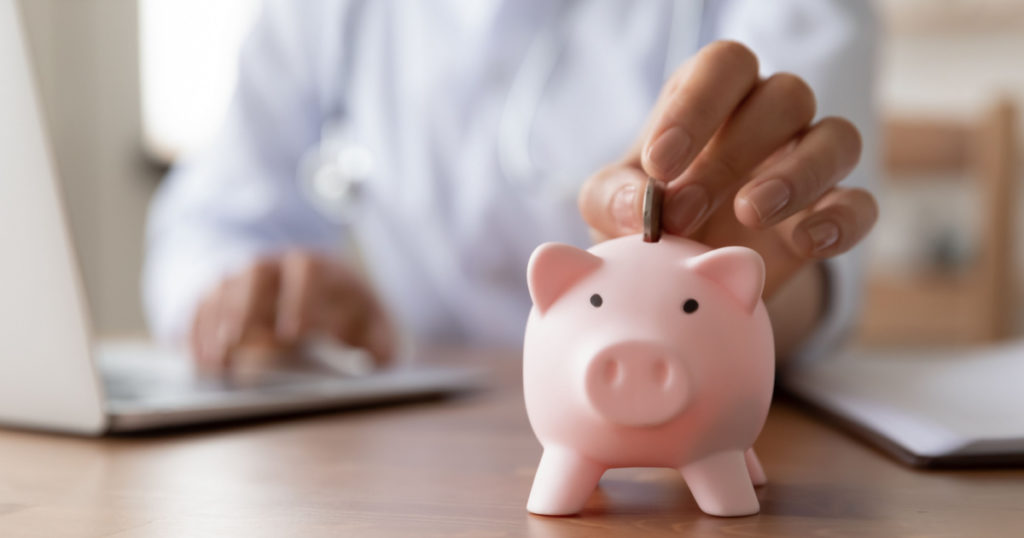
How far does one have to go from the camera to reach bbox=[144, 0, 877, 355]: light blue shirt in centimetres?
81

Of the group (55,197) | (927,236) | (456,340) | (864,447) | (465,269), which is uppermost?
(55,197)

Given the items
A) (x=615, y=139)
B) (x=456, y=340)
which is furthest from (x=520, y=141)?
(x=456, y=340)

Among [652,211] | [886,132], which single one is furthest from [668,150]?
[886,132]

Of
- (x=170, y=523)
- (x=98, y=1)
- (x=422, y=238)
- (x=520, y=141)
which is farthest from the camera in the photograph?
(x=98, y=1)

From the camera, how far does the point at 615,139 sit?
2.64 ft

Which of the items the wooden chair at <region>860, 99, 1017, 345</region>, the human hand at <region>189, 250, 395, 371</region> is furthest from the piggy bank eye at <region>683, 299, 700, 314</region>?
the wooden chair at <region>860, 99, 1017, 345</region>

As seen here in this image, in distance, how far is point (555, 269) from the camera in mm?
285

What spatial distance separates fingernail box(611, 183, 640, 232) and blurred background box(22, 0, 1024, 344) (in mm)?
1227

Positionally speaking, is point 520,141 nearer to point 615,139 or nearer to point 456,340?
point 615,139

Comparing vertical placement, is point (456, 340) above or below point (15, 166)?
below

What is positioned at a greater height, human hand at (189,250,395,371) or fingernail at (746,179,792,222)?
fingernail at (746,179,792,222)

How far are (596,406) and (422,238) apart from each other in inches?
26.7

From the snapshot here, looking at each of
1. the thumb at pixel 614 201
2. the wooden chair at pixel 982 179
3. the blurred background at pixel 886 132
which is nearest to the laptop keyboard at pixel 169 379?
the thumb at pixel 614 201

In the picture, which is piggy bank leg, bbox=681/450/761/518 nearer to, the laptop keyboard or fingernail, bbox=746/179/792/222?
fingernail, bbox=746/179/792/222
